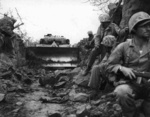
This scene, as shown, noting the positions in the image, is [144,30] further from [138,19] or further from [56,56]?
[56,56]

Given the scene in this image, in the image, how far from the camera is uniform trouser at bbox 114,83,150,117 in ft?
9.91

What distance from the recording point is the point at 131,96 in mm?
3037

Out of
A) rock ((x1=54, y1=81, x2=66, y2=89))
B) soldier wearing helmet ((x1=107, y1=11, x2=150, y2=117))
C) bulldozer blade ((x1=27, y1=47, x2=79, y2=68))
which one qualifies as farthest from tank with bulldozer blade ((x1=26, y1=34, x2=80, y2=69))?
soldier wearing helmet ((x1=107, y1=11, x2=150, y2=117))

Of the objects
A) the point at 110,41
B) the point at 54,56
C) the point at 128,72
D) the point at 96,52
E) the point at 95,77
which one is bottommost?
the point at 54,56

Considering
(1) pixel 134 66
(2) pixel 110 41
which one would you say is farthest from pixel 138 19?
(2) pixel 110 41

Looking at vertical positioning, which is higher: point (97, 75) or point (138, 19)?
point (138, 19)

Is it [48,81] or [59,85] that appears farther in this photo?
[48,81]

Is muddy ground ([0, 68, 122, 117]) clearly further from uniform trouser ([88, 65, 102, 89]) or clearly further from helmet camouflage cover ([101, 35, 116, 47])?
helmet camouflage cover ([101, 35, 116, 47])

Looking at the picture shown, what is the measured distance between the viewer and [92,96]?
5.77 m

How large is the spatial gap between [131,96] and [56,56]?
32.9 feet

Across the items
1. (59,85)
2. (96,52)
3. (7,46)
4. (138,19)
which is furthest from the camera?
(7,46)

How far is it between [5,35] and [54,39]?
5.49 m

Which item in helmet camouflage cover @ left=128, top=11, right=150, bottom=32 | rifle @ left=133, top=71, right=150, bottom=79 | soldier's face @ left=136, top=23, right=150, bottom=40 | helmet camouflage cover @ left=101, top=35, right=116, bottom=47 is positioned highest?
helmet camouflage cover @ left=128, top=11, right=150, bottom=32

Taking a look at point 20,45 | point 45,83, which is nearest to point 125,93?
point 45,83
